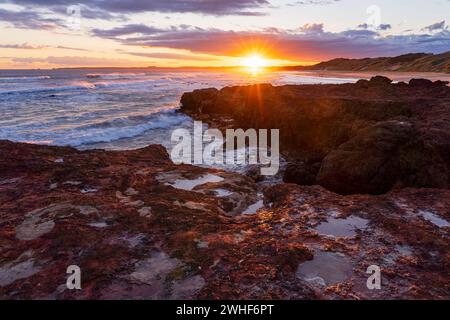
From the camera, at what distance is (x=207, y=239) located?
15.0 feet

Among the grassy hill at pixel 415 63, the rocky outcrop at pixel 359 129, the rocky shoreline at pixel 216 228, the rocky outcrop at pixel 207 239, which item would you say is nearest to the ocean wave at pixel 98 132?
the rocky outcrop at pixel 359 129

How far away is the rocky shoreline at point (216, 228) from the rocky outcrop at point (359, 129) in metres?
0.06

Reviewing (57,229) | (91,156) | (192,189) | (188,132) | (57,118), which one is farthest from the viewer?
(57,118)

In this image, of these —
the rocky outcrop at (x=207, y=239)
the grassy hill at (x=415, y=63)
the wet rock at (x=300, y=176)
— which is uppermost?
the grassy hill at (x=415, y=63)

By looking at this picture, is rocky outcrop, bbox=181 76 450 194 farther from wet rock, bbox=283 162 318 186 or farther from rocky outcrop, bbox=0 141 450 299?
rocky outcrop, bbox=0 141 450 299

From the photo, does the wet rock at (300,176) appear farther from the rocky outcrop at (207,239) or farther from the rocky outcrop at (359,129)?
the rocky outcrop at (207,239)

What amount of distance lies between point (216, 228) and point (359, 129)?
8711 mm

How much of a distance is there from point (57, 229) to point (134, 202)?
1.32 metres

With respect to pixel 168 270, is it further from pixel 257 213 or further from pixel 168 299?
pixel 257 213

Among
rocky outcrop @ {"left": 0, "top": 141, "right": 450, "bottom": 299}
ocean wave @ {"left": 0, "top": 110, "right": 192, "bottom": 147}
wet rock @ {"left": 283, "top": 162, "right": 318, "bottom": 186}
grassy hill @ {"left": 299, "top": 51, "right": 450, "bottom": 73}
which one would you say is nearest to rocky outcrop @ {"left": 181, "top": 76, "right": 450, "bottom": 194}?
wet rock @ {"left": 283, "top": 162, "right": 318, "bottom": 186}

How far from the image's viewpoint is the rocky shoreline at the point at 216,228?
3633 millimetres

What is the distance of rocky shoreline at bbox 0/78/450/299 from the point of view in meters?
3.63

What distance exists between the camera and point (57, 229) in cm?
464
